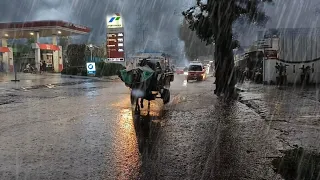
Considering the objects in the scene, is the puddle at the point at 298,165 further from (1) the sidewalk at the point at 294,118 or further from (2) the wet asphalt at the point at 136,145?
(1) the sidewalk at the point at 294,118

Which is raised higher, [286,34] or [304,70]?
[286,34]

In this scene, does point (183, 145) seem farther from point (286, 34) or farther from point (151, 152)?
point (286, 34)

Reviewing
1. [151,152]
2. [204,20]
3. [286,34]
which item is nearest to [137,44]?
[286,34]

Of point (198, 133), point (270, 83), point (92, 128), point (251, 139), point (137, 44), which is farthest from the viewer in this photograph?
point (137, 44)

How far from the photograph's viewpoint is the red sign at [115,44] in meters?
43.4

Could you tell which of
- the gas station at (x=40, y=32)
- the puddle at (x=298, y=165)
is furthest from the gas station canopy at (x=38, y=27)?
the puddle at (x=298, y=165)

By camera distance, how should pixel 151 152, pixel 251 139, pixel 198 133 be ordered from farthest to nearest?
pixel 198 133
pixel 251 139
pixel 151 152

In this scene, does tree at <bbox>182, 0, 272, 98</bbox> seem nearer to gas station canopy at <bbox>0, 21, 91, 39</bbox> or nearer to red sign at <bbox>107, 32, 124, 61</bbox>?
red sign at <bbox>107, 32, 124, 61</bbox>

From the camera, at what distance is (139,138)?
26.2 feet

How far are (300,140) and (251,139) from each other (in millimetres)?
944

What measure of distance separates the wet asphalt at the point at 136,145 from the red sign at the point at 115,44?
3160 cm

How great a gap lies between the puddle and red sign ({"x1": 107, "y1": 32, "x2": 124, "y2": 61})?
38.1m

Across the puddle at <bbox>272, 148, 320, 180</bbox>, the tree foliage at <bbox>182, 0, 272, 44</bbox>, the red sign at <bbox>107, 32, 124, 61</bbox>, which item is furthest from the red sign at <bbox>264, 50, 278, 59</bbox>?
the red sign at <bbox>107, 32, 124, 61</bbox>

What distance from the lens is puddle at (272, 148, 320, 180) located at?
5.18 metres
